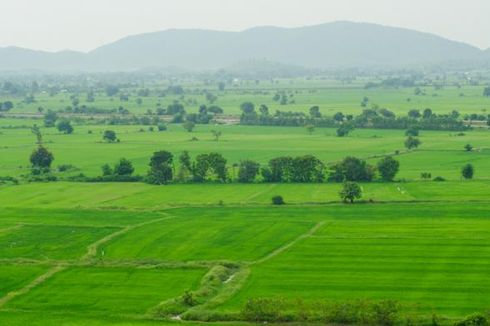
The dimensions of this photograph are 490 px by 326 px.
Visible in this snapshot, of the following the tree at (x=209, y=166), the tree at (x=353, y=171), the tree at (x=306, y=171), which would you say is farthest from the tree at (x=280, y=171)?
the tree at (x=353, y=171)

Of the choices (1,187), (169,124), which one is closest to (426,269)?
(1,187)

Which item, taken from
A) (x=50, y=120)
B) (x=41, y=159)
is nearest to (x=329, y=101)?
(x=50, y=120)

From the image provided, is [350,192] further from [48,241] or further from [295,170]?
[48,241]

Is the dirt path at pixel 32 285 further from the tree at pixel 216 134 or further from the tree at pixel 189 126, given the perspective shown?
the tree at pixel 189 126

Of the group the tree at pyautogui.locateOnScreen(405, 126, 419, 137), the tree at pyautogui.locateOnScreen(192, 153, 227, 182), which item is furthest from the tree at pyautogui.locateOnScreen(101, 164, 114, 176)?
the tree at pyautogui.locateOnScreen(405, 126, 419, 137)

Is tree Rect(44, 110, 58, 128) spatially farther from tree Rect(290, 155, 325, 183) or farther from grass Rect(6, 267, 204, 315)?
grass Rect(6, 267, 204, 315)
